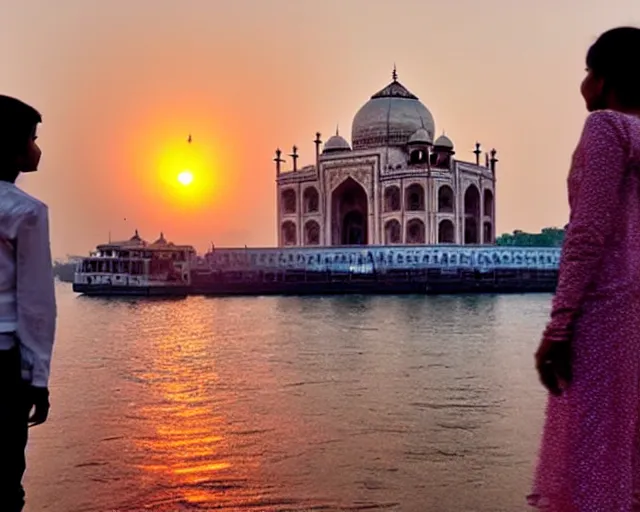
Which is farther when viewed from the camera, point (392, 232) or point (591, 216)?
point (392, 232)

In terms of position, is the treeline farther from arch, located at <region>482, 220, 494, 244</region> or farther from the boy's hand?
the boy's hand

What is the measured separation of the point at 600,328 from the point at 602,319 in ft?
0.06

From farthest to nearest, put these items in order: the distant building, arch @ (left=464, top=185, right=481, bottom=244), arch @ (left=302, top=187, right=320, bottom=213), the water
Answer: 1. arch @ (left=302, top=187, right=320, bottom=213)
2. arch @ (left=464, top=185, right=481, bottom=244)
3. the distant building
4. the water

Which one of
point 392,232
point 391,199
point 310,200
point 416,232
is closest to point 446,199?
point 416,232

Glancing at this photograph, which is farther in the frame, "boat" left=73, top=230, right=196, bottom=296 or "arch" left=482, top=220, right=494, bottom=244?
"arch" left=482, top=220, right=494, bottom=244

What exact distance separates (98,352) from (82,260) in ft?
78.1

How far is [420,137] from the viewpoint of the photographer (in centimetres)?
3061

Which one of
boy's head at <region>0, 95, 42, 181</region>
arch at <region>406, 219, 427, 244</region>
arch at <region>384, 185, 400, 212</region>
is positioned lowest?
boy's head at <region>0, 95, 42, 181</region>

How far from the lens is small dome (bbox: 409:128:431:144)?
100 ft

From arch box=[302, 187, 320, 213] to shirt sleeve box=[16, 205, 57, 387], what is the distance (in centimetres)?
3121

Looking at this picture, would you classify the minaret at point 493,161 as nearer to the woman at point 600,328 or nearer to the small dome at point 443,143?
the small dome at point 443,143

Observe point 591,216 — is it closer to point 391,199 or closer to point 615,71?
point 615,71

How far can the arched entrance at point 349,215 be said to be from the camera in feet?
106

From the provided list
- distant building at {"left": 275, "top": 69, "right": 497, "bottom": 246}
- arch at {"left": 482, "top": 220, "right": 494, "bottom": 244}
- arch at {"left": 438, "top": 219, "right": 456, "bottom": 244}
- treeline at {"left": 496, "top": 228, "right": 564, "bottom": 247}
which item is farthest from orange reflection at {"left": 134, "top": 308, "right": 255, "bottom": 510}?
treeline at {"left": 496, "top": 228, "right": 564, "bottom": 247}
